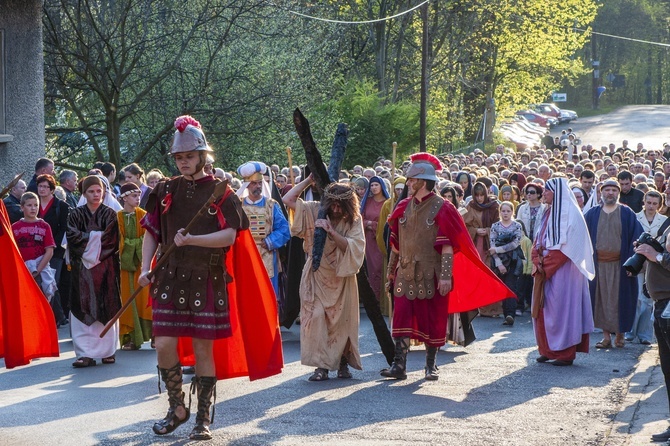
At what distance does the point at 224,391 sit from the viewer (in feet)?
31.8

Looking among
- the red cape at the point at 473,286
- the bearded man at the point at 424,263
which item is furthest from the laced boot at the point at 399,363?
the red cape at the point at 473,286

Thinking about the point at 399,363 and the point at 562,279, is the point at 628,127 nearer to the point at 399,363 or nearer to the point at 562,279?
the point at 562,279

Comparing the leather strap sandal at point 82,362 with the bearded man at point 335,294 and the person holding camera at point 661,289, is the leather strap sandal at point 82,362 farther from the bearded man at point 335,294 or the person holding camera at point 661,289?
the person holding camera at point 661,289

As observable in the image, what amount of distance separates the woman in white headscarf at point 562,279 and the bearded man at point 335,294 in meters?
2.12

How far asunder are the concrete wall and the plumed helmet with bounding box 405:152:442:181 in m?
8.12

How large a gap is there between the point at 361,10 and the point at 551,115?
36322 millimetres

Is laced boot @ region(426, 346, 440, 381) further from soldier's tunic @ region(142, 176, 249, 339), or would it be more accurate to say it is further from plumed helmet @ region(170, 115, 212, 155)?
plumed helmet @ region(170, 115, 212, 155)

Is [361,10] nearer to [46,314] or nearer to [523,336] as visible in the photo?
[523,336]

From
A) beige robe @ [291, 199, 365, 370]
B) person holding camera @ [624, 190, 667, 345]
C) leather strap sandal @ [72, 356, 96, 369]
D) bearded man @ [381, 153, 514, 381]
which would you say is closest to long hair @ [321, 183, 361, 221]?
beige robe @ [291, 199, 365, 370]

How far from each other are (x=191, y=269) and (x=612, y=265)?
A: 272 inches

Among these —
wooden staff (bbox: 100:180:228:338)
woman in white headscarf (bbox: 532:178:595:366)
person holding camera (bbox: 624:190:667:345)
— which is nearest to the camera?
wooden staff (bbox: 100:180:228:338)

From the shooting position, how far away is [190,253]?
746 cm

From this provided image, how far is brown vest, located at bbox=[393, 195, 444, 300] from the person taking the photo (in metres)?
10.4

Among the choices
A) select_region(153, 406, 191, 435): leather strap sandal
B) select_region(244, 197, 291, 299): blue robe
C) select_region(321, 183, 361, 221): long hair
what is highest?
select_region(321, 183, 361, 221): long hair
